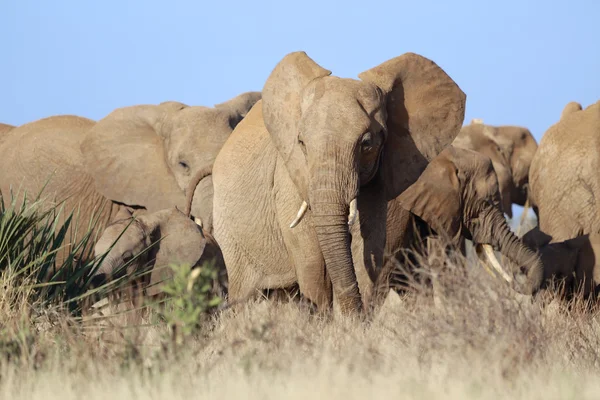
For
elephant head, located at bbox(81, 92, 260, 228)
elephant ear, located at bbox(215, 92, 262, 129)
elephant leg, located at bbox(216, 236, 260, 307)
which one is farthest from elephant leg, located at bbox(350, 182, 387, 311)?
elephant ear, located at bbox(215, 92, 262, 129)

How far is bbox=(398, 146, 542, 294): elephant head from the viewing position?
427 inches

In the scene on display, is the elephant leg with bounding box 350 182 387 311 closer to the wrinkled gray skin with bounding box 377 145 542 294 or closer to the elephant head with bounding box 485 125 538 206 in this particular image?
the wrinkled gray skin with bounding box 377 145 542 294

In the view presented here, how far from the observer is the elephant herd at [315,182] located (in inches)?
326

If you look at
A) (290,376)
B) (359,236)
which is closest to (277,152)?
(359,236)

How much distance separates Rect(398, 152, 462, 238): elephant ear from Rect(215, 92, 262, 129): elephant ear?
3614 mm

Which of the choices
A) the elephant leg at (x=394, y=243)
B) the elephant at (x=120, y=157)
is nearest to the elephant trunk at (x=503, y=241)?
the elephant leg at (x=394, y=243)

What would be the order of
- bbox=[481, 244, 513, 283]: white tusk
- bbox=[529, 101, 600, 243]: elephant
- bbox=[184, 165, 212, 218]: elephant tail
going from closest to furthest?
bbox=[481, 244, 513, 283]: white tusk
bbox=[184, 165, 212, 218]: elephant tail
bbox=[529, 101, 600, 243]: elephant

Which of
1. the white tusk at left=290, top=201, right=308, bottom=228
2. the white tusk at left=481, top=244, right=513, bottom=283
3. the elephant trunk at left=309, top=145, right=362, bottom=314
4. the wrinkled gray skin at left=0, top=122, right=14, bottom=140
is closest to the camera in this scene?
the elephant trunk at left=309, top=145, right=362, bottom=314

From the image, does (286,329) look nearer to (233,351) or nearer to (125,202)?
(233,351)

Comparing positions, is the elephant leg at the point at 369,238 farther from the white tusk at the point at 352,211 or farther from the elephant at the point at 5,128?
the elephant at the point at 5,128

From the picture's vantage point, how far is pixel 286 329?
7035 mm

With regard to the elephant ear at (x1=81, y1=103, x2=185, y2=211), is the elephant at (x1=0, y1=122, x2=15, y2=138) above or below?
above

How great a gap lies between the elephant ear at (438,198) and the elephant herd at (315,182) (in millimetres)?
11

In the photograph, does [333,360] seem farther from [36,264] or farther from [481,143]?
[481,143]
